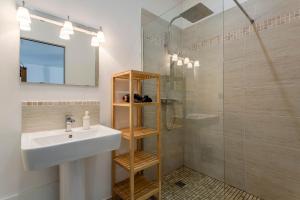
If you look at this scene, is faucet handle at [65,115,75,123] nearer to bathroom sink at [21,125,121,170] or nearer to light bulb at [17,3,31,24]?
bathroom sink at [21,125,121,170]

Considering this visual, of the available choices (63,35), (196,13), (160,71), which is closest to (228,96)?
(160,71)

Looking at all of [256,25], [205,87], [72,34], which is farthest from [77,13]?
[256,25]

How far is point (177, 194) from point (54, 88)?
1.60 meters

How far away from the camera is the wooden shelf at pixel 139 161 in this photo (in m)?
1.46

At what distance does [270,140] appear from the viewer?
1664 millimetres

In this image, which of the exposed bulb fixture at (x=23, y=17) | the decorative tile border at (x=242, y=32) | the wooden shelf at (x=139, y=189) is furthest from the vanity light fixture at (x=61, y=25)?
the wooden shelf at (x=139, y=189)

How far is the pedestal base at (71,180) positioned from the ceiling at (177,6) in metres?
1.80

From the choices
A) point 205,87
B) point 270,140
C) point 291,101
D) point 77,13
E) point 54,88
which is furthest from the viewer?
point 205,87

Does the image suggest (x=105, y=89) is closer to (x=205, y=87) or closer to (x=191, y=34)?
(x=205, y=87)

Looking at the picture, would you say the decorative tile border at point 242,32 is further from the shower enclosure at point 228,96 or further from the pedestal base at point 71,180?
the pedestal base at point 71,180

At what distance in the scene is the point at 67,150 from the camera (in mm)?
980

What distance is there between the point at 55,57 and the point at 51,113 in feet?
1.49

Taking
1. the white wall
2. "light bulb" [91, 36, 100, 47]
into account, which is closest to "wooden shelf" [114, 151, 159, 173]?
the white wall

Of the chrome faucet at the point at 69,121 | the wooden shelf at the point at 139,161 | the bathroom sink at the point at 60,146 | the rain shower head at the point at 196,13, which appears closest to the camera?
the bathroom sink at the point at 60,146
